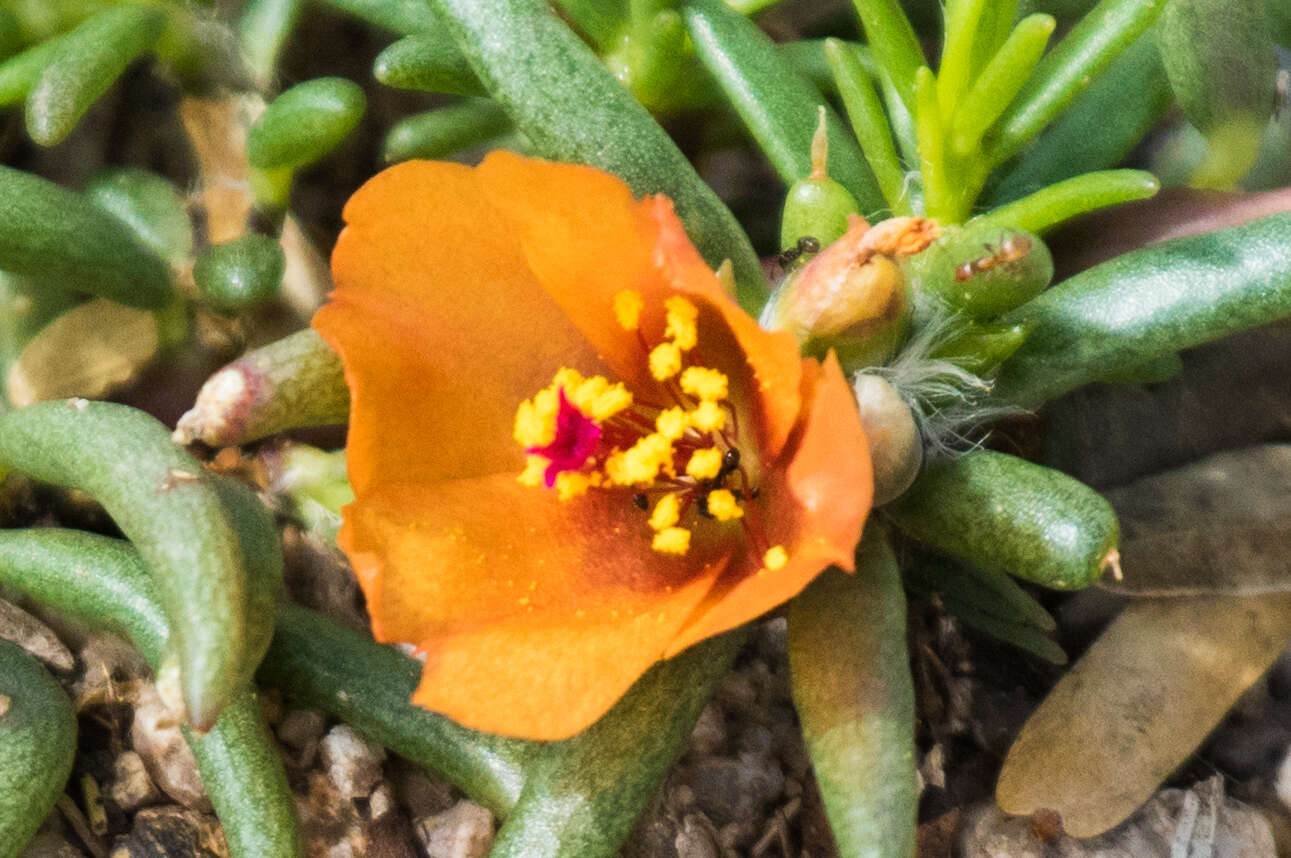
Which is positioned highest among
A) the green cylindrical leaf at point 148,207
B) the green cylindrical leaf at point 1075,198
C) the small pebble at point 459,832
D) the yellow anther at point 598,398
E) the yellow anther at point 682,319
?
the green cylindrical leaf at point 148,207

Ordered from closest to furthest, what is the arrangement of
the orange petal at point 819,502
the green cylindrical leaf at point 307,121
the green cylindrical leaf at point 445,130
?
the orange petal at point 819,502, the green cylindrical leaf at point 307,121, the green cylindrical leaf at point 445,130

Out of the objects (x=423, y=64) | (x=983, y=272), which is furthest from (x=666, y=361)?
(x=423, y=64)

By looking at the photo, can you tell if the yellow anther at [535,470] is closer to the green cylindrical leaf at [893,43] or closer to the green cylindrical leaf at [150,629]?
the green cylindrical leaf at [150,629]

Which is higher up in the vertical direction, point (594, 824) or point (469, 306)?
point (469, 306)

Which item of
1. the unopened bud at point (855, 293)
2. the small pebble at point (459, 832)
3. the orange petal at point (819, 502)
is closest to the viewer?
the orange petal at point (819, 502)

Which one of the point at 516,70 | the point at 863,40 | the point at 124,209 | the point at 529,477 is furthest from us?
the point at 863,40

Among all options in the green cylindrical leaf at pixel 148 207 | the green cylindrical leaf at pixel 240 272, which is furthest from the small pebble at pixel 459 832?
the green cylindrical leaf at pixel 148 207

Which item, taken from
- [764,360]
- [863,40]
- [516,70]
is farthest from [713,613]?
[863,40]

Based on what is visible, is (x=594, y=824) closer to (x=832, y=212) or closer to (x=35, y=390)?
(x=832, y=212)

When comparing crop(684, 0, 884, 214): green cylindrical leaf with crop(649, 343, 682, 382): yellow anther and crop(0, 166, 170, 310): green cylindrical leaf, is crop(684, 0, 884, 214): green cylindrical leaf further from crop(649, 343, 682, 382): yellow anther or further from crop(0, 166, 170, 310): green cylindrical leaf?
crop(0, 166, 170, 310): green cylindrical leaf
